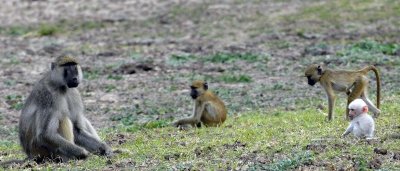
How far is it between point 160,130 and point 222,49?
9638mm

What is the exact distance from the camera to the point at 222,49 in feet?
83.4

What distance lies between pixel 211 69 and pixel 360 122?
1029 centimetres

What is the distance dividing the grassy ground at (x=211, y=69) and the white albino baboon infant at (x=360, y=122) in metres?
0.23

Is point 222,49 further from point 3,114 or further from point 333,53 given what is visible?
point 3,114

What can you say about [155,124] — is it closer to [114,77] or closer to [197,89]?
[197,89]

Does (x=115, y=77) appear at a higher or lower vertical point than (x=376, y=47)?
lower

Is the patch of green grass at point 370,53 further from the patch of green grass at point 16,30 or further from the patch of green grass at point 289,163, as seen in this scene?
the patch of green grass at point 289,163

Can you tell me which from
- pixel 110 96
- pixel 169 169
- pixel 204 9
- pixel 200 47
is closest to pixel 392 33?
pixel 200 47

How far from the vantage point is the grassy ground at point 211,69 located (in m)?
12.6

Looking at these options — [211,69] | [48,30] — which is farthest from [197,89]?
[48,30]

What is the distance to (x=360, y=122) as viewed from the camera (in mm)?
12617

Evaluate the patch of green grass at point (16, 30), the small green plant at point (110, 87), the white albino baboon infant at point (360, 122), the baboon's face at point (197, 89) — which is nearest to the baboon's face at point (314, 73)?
the baboon's face at point (197, 89)

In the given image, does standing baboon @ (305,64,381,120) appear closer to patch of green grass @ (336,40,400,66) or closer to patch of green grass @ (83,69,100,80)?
patch of green grass @ (336,40,400,66)

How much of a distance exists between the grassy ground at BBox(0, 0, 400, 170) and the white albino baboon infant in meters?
0.23
